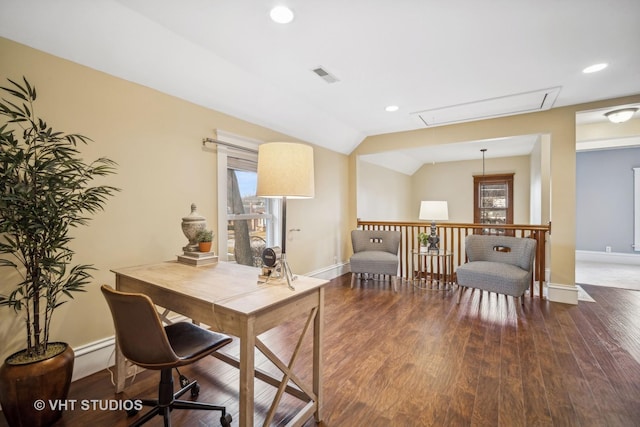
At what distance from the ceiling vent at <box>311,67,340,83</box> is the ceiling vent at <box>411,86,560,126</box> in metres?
1.51

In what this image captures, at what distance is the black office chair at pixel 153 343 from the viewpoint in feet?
4.06

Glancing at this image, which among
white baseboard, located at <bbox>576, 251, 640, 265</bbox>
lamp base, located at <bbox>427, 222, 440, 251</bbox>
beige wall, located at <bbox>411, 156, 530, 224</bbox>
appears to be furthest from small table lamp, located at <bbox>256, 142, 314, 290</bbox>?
white baseboard, located at <bbox>576, 251, 640, 265</bbox>

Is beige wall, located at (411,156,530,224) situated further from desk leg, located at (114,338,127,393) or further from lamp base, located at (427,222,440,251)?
desk leg, located at (114,338,127,393)

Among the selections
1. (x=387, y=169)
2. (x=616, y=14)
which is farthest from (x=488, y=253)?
(x=387, y=169)

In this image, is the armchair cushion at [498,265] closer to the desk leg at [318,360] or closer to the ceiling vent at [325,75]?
the desk leg at [318,360]

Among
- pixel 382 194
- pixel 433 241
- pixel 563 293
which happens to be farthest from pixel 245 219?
pixel 563 293

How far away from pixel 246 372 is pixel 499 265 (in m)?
3.49

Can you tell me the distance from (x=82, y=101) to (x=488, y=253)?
182 inches

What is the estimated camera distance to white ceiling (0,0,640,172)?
1.80 m

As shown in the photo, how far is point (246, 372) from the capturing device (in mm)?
1235

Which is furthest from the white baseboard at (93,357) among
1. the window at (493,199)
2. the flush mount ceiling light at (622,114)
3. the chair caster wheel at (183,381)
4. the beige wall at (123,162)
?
the window at (493,199)

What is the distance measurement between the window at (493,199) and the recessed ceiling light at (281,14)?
660cm

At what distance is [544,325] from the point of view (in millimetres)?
2932

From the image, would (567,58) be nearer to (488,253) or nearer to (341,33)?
(341,33)
